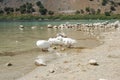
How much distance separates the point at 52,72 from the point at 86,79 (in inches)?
86.0

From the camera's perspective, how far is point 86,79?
12.7m

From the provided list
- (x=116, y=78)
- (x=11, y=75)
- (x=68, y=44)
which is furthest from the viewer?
(x=68, y=44)

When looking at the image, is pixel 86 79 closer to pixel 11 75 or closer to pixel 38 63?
pixel 11 75

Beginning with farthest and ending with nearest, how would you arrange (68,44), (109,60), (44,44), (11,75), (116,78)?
(68,44) → (44,44) → (109,60) → (11,75) → (116,78)

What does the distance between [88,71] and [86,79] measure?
165 centimetres

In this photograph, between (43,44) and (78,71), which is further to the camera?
(43,44)

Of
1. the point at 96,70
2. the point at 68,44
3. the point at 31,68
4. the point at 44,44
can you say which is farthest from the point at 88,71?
the point at 68,44

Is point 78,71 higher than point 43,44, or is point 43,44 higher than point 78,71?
point 78,71

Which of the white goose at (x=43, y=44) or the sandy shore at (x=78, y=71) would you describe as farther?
the white goose at (x=43, y=44)

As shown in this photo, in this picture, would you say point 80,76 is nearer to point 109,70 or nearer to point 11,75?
point 109,70

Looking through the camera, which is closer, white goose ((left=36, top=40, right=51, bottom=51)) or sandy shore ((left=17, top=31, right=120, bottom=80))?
sandy shore ((left=17, top=31, right=120, bottom=80))

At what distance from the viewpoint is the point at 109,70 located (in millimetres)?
14328

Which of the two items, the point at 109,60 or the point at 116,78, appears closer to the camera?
the point at 116,78

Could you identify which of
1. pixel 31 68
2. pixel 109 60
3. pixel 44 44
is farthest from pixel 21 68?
pixel 44 44
